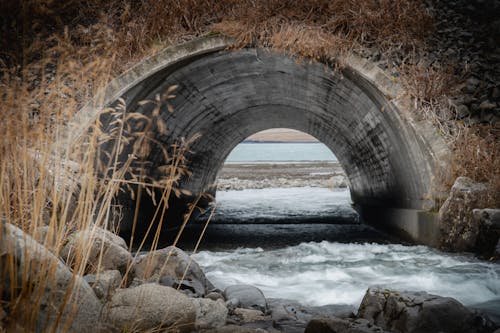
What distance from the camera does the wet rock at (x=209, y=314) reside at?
3374mm

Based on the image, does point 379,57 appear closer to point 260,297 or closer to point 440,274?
point 440,274

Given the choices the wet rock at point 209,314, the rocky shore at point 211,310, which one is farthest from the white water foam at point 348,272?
the wet rock at point 209,314

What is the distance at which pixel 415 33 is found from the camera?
703 cm

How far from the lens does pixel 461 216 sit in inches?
236

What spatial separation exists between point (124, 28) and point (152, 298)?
5.78 meters

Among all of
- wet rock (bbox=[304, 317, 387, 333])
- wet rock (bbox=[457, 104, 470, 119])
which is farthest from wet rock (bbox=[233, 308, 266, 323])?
wet rock (bbox=[457, 104, 470, 119])

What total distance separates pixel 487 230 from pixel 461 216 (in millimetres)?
382

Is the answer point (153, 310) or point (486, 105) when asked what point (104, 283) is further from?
point (486, 105)

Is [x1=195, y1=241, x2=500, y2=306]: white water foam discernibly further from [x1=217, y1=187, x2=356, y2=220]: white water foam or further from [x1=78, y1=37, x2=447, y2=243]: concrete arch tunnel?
[x1=217, y1=187, x2=356, y2=220]: white water foam

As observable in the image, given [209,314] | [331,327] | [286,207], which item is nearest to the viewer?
[331,327]

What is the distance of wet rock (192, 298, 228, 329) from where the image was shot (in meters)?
3.37

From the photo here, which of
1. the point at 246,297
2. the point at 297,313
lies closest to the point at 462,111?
the point at 297,313

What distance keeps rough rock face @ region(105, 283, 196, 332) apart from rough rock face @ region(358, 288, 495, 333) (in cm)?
163

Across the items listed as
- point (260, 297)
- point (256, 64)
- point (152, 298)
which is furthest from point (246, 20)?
point (152, 298)
